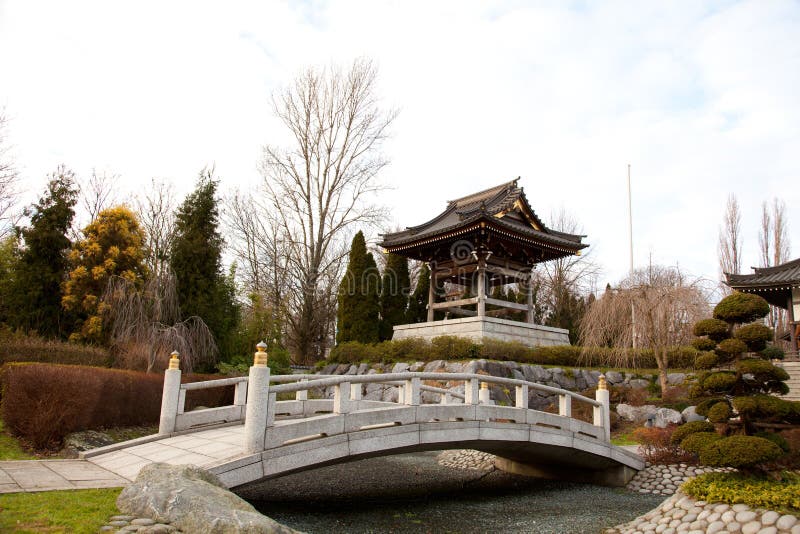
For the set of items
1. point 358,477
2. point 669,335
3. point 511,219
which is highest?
point 511,219

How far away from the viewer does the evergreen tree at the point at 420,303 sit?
2681cm

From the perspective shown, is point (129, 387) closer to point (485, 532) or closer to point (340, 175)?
point (485, 532)

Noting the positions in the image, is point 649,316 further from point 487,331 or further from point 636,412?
point 487,331

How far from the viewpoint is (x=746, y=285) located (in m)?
20.0

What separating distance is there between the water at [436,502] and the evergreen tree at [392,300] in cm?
1177

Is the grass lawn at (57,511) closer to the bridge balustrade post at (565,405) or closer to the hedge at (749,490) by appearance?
the hedge at (749,490)

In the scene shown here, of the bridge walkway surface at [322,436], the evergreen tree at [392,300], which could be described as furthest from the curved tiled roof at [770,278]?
the evergreen tree at [392,300]

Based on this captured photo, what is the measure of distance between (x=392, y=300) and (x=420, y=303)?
7.01 ft

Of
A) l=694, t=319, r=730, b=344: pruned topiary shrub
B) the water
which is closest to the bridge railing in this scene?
the water

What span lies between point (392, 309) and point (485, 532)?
56.6ft

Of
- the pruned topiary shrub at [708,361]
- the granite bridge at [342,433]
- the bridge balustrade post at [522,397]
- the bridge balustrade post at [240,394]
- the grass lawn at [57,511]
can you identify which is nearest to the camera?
the grass lawn at [57,511]

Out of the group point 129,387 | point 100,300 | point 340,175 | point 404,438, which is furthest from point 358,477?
point 340,175

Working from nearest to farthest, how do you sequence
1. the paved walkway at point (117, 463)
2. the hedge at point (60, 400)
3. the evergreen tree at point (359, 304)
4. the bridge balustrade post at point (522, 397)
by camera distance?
the paved walkway at point (117, 463), the hedge at point (60, 400), the bridge balustrade post at point (522, 397), the evergreen tree at point (359, 304)

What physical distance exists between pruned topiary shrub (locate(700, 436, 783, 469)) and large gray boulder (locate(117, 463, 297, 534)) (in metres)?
6.11
